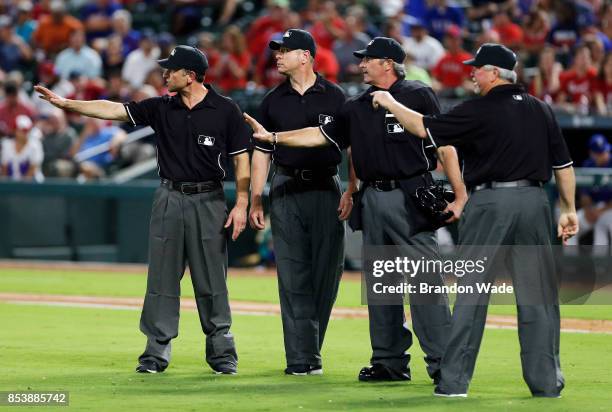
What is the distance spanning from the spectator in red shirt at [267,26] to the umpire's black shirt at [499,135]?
13719 mm

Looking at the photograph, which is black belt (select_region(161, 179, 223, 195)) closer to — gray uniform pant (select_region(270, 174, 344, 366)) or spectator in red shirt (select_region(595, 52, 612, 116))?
gray uniform pant (select_region(270, 174, 344, 366))

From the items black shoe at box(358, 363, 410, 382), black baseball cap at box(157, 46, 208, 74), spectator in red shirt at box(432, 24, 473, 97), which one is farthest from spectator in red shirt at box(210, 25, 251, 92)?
black shoe at box(358, 363, 410, 382)

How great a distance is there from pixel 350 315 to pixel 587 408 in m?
5.89

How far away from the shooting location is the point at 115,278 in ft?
56.9

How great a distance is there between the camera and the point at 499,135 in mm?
7738

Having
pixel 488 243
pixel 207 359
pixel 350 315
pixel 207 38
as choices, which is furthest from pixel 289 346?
pixel 207 38

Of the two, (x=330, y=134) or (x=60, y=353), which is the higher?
(x=330, y=134)

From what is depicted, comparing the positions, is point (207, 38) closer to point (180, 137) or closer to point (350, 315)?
point (350, 315)

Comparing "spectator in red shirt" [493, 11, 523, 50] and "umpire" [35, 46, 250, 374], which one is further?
"spectator in red shirt" [493, 11, 523, 50]

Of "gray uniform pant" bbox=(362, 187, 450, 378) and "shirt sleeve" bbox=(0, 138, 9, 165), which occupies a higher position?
"gray uniform pant" bbox=(362, 187, 450, 378)

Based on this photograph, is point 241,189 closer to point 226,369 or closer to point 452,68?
point 226,369

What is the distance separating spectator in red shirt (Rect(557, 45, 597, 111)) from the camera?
17.8m

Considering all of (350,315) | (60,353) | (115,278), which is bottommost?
(115,278)
